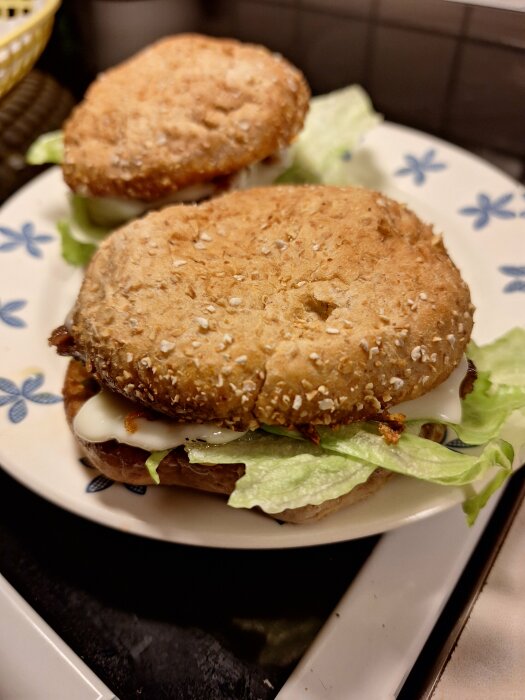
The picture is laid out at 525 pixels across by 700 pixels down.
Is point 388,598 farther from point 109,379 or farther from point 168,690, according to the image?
point 109,379

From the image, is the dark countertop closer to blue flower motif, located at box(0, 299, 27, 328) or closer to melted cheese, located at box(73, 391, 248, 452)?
melted cheese, located at box(73, 391, 248, 452)

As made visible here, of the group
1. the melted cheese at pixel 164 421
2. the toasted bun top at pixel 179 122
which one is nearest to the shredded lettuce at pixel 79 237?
the toasted bun top at pixel 179 122

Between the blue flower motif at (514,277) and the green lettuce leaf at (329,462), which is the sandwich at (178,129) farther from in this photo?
the green lettuce leaf at (329,462)

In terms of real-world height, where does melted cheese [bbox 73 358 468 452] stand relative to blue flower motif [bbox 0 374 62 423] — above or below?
above

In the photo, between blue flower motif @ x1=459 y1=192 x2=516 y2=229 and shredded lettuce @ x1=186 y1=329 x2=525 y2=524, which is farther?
blue flower motif @ x1=459 y1=192 x2=516 y2=229

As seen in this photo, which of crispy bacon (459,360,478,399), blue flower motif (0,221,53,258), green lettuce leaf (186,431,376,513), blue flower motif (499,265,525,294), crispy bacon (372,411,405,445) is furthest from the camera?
blue flower motif (0,221,53,258)

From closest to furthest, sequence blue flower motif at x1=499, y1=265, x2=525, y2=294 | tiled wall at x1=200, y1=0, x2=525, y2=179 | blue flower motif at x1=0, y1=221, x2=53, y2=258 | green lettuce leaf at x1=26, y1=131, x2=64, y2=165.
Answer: blue flower motif at x1=499, y1=265, x2=525, y2=294 → blue flower motif at x1=0, y1=221, x2=53, y2=258 → green lettuce leaf at x1=26, y1=131, x2=64, y2=165 → tiled wall at x1=200, y1=0, x2=525, y2=179

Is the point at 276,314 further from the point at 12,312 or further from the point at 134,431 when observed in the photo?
the point at 12,312

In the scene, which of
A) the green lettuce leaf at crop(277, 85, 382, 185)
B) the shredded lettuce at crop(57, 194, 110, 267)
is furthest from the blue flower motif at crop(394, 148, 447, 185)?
the shredded lettuce at crop(57, 194, 110, 267)
